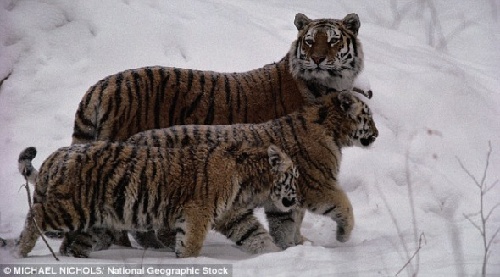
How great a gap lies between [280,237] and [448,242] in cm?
106

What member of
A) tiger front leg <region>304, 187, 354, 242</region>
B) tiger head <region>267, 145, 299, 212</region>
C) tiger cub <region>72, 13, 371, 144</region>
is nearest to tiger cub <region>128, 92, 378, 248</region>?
tiger front leg <region>304, 187, 354, 242</region>

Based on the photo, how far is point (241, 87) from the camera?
6.09 metres

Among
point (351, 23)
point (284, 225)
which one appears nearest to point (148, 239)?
point (284, 225)

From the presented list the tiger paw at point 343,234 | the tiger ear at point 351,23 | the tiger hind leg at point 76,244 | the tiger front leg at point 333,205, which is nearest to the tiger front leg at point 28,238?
the tiger hind leg at point 76,244

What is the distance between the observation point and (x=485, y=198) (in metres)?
6.44

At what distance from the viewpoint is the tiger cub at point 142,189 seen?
4.80 metres

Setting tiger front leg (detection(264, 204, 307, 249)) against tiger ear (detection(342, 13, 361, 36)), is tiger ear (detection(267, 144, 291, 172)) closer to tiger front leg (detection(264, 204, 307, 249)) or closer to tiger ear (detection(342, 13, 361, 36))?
tiger front leg (detection(264, 204, 307, 249))

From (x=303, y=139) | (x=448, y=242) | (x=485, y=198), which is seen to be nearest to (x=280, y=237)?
(x=303, y=139)

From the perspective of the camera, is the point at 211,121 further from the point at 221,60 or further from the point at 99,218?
the point at 221,60

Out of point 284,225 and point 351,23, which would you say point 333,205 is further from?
point 351,23

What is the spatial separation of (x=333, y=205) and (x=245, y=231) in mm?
580

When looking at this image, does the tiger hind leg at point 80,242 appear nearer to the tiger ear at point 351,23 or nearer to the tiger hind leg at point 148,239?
the tiger hind leg at point 148,239

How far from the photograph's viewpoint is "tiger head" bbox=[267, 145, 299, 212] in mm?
5270

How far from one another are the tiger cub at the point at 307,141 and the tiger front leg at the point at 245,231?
0.04ft
